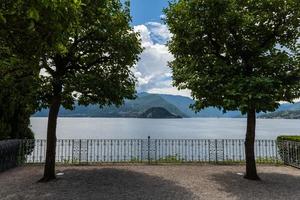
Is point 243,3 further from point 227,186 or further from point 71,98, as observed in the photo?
point 71,98

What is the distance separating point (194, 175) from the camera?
15.4 meters

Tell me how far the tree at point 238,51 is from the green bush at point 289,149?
16.1 feet

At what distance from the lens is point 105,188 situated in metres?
12.6

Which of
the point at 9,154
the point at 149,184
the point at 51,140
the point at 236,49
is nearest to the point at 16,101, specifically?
the point at 51,140

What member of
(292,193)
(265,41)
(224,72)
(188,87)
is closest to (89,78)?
(188,87)

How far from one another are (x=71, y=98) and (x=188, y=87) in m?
5.52

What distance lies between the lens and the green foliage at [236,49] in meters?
12.9

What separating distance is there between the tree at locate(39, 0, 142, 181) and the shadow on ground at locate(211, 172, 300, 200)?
589 centimetres

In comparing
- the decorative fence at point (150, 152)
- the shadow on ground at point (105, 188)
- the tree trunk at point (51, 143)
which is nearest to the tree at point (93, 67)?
the tree trunk at point (51, 143)

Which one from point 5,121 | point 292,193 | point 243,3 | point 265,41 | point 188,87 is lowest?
point 292,193

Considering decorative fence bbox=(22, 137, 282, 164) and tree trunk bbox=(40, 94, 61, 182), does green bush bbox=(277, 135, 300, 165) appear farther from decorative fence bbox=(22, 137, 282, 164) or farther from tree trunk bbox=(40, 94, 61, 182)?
tree trunk bbox=(40, 94, 61, 182)

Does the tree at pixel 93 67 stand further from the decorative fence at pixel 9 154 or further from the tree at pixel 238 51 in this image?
the decorative fence at pixel 9 154

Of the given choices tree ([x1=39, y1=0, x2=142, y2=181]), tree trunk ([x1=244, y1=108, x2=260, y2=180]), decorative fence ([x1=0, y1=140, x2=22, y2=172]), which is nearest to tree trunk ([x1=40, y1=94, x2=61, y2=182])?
tree ([x1=39, y1=0, x2=142, y2=181])

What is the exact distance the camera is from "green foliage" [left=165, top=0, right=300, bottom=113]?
1291 centimetres
